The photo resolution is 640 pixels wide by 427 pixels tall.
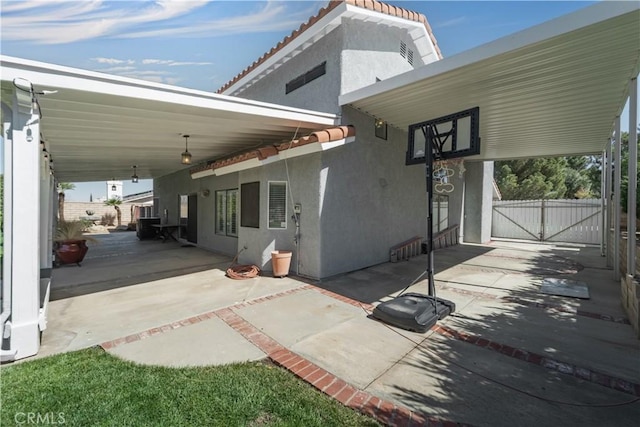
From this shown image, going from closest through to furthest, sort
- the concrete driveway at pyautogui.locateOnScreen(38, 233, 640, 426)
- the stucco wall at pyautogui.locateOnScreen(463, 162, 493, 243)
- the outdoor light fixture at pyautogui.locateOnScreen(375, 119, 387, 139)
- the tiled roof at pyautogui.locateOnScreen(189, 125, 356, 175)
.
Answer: the concrete driveway at pyautogui.locateOnScreen(38, 233, 640, 426) → the tiled roof at pyautogui.locateOnScreen(189, 125, 356, 175) → the outdoor light fixture at pyautogui.locateOnScreen(375, 119, 387, 139) → the stucco wall at pyautogui.locateOnScreen(463, 162, 493, 243)

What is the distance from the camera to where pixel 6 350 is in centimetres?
345

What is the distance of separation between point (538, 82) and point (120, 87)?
7.14 metres

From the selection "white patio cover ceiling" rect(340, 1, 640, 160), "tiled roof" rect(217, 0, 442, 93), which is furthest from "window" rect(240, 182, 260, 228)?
"tiled roof" rect(217, 0, 442, 93)

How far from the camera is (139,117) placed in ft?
18.1

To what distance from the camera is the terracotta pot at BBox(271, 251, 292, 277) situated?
6.97 meters

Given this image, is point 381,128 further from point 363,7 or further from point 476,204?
point 476,204

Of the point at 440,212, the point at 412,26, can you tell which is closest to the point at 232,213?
the point at 412,26

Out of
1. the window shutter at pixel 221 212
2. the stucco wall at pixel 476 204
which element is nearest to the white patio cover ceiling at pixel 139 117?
the window shutter at pixel 221 212

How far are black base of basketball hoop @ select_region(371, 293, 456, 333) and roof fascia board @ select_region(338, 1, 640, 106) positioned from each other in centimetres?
398

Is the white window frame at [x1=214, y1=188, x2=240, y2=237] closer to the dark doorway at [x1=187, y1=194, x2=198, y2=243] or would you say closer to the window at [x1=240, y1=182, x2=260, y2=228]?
the window at [x1=240, y1=182, x2=260, y2=228]

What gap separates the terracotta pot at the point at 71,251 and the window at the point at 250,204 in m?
4.99

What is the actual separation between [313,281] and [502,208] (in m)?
13.4

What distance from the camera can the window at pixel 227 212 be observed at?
33.2ft

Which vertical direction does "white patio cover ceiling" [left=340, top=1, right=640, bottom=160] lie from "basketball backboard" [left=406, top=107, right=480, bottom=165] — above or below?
above
